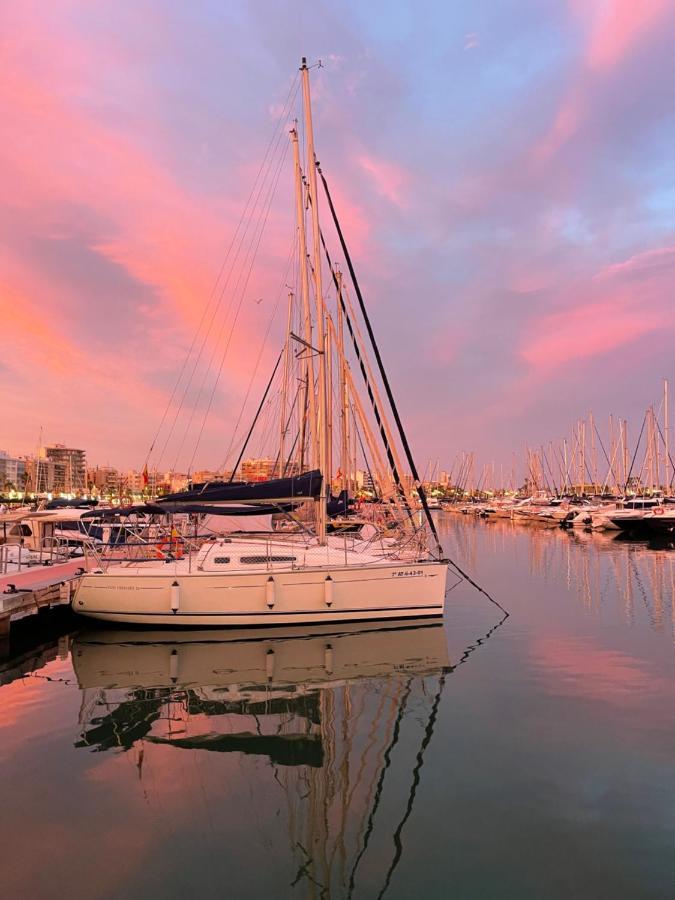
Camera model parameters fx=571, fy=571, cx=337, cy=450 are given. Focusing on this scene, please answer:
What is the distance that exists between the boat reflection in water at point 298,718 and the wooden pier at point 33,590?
1.74 metres

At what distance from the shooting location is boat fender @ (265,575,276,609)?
1688cm

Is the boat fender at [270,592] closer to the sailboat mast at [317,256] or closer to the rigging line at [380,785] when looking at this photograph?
the sailboat mast at [317,256]

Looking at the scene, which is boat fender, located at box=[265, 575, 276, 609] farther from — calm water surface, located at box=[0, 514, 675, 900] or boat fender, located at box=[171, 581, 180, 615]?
boat fender, located at box=[171, 581, 180, 615]

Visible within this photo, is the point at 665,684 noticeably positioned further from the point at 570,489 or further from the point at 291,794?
the point at 570,489

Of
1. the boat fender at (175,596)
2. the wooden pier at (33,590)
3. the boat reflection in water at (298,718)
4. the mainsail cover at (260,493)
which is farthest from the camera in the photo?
the mainsail cover at (260,493)

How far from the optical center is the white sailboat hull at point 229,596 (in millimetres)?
16906

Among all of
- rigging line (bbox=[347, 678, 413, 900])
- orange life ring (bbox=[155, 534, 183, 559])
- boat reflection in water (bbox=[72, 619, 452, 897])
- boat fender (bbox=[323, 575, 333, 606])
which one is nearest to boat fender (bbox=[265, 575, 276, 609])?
boat reflection in water (bbox=[72, 619, 452, 897])

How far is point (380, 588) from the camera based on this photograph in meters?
17.8

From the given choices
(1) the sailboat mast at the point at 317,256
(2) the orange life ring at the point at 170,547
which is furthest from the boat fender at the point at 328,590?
(2) the orange life ring at the point at 170,547

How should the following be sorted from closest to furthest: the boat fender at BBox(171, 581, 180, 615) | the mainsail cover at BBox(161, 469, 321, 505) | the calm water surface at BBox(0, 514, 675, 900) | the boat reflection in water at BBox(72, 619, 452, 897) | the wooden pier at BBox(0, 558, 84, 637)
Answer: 1. the calm water surface at BBox(0, 514, 675, 900)
2. the boat reflection in water at BBox(72, 619, 452, 897)
3. the wooden pier at BBox(0, 558, 84, 637)
4. the boat fender at BBox(171, 581, 180, 615)
5. the mainsail cover at BBox(161, 469, 321, 505)

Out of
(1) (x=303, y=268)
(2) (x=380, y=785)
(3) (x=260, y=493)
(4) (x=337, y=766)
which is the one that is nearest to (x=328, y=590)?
(3) (x=260, y=493)

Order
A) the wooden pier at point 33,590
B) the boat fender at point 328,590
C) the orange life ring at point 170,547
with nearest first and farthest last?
1. the wooden pier at point 33,590
2. the boat fender at point 328,590
3. the orange life ring at point 170,547

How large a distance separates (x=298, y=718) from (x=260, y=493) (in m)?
8.31

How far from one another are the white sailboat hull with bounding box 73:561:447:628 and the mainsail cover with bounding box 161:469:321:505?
2313mm
